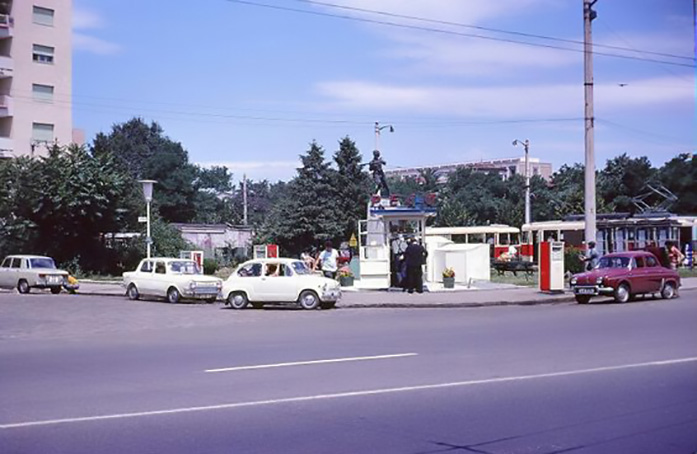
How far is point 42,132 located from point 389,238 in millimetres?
34111

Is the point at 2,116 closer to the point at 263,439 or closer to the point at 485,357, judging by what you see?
the point at 485,357

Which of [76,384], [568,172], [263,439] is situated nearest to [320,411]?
[263,439]

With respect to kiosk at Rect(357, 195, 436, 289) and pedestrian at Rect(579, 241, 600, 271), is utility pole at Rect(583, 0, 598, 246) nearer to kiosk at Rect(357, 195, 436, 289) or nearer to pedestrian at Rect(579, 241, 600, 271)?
pedestrian at Rect(579, 241, 600, 271)

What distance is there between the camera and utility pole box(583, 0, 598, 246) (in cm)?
2777

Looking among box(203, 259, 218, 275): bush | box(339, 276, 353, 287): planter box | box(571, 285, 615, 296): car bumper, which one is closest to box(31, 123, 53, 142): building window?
box(203, 259, 218, 275): bush

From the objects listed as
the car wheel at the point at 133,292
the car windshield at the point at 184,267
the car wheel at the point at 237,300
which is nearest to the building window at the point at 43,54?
the car wheel at the point at 133,292

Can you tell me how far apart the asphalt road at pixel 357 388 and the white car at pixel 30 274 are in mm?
15711

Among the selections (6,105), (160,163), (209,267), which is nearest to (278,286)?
(209,267)

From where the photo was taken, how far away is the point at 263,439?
7.53 metres

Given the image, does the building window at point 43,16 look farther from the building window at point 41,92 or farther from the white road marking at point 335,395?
the white road marking at point 335,395

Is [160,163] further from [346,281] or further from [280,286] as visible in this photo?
[280,286]

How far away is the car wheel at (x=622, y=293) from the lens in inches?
999

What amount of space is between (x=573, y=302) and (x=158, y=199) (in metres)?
65.4

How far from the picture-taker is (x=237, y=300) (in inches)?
985
